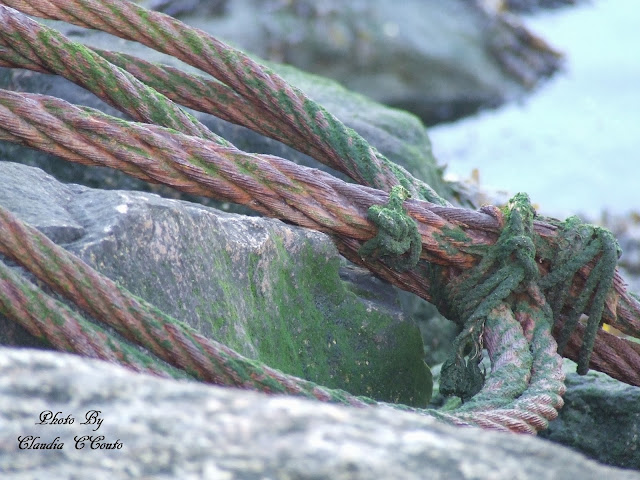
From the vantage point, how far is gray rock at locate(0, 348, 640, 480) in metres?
0.66

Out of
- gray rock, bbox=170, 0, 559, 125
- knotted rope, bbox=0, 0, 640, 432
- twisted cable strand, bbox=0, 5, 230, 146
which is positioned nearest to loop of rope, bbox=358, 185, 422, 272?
knotted rope, bbox=0, 0, 640, 432

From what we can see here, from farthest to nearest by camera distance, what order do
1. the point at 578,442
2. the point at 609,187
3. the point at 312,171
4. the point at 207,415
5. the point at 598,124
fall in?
the point at 598,124 < the point at 609,187 < the point at 578,442 < the point at 312,171 < the point at 207,415

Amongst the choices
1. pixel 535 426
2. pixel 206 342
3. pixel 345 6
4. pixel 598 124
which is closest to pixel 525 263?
pixel 535 426

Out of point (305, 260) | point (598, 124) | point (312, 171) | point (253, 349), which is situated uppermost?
point (598, 124)

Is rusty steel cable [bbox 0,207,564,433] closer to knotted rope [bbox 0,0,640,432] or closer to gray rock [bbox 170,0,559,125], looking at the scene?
knotted rope [bbox 0,0,640,432]

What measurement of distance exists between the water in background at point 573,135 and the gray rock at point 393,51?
15 cm

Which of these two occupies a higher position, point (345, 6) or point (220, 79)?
point (345, 6)

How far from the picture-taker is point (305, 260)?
1.46 metres

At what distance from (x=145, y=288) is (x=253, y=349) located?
0.18 metres

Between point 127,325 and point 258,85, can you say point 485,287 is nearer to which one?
point 258,85

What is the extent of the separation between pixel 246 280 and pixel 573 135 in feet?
11.0

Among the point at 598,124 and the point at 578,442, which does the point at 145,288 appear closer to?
the point at 578,442

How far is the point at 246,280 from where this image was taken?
4.51 feet

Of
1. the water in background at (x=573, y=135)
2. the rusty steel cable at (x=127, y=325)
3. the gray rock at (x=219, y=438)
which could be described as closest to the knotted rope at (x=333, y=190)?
the rusty steel cable at (x=127, y=325)
